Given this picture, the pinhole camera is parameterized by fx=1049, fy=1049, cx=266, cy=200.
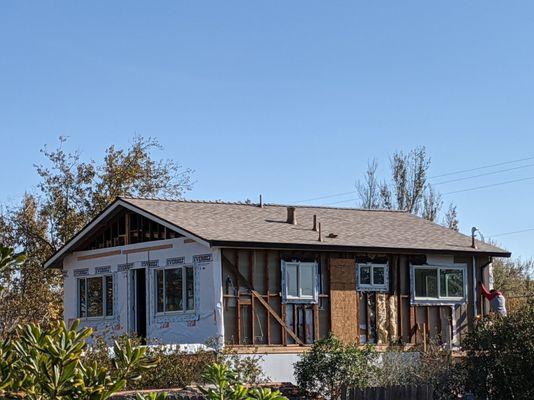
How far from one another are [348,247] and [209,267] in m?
4.12

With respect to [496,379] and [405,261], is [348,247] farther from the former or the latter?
[496,379]

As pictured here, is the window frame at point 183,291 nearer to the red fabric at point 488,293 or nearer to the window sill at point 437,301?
the window sill at point 437,301

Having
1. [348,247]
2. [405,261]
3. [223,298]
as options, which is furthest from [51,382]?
[405,261]

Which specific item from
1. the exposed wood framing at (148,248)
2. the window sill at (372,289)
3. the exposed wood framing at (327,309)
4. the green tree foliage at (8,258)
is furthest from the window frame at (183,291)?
the green tree foliage at (8,258)

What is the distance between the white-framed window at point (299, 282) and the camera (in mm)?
27797

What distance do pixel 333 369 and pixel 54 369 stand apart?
15450mm

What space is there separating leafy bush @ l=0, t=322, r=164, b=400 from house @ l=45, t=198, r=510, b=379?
752 inches

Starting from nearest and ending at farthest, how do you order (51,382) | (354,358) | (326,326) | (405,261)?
(51,382) → (354,358) → (326,326) → (405,261)

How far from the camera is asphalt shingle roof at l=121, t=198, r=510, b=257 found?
90.0ft

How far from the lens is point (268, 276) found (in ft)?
90.3

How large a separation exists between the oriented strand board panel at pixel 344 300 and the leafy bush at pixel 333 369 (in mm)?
7344

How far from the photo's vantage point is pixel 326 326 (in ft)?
93.6

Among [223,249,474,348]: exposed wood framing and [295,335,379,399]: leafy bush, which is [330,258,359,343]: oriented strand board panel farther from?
[295,335,379,399]: leafy bush

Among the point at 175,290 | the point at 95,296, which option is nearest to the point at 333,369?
the point at 175,290
